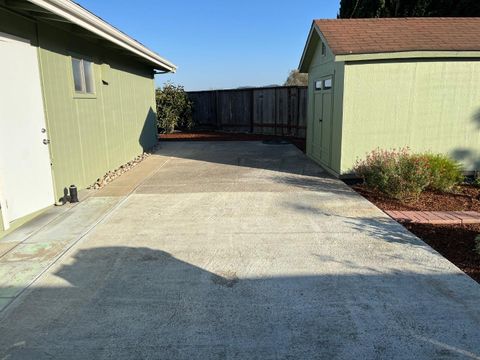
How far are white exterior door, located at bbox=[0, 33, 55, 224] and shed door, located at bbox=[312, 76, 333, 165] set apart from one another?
18.8 ft

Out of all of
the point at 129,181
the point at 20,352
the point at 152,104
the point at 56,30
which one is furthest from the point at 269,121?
the point at 20,352

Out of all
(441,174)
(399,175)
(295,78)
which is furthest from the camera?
(295,78)

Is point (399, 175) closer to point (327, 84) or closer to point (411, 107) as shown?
point (411, 107)

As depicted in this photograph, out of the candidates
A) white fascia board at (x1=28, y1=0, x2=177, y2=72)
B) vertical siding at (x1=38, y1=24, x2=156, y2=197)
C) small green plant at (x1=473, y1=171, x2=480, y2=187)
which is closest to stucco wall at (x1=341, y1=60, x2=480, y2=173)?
small green plant at (x1=473, y1=171, x2=480, y2=187)

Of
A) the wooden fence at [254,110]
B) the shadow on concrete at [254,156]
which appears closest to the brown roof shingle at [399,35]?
the shadow on concrete at [254,156]

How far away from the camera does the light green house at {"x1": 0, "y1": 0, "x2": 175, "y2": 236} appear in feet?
16.2

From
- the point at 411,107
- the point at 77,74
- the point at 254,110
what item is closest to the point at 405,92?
the point at 411,107

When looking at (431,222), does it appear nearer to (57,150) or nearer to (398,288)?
(398,288)

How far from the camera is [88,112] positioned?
7566 millimetres

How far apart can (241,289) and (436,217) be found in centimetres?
329

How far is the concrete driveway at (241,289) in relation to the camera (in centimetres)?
270

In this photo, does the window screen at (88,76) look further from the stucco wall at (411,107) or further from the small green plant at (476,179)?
the small green plant at (476,179)

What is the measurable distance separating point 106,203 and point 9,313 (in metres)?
3.29

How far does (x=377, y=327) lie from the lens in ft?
9.41
